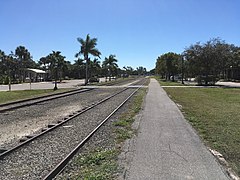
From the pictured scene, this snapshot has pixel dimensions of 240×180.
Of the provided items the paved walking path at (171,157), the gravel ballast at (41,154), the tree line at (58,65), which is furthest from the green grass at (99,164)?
the tree line at (58,65)

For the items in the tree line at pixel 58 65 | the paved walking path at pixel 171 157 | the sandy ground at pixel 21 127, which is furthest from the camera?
the tree line at pixel 58 65

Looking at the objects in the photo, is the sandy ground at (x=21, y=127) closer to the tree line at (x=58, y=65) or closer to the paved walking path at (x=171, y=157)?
the paved walking path at (x=171, y=157)

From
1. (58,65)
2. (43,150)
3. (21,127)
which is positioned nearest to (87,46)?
(58,65)

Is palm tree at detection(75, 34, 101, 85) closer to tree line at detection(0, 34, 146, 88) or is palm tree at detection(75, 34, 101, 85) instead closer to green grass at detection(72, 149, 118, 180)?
tree line at detection(0, 34, 146, 88)

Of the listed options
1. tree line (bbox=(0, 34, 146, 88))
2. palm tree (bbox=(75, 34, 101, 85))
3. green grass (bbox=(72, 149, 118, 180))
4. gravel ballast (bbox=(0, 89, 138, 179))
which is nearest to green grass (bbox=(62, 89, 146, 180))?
green grass (bbox=(72, 149, 118, 180))

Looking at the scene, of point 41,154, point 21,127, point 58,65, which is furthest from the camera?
point 58,65

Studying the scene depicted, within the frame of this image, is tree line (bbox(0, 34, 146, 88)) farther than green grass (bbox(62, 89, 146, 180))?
Yes

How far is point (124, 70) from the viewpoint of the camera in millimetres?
194000

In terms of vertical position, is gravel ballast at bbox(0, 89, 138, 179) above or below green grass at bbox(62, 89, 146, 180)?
below

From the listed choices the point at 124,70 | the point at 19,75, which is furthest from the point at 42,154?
the point at 124,70

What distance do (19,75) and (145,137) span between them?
299ft

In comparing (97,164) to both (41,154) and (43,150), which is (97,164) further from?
(43,150)

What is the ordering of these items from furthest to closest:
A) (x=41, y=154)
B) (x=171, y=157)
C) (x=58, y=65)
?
(x=58, y=65) → (x=41, y=154) → (x=171, y=157)

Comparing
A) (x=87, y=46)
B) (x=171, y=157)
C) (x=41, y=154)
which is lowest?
(x=41, y=154)
